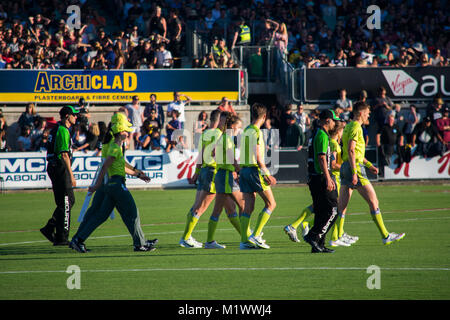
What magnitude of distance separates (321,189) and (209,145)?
1887 millimetres

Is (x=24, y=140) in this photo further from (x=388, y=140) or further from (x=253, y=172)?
(x=253, y=172)

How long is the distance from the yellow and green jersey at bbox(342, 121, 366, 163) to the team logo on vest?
51.7ft

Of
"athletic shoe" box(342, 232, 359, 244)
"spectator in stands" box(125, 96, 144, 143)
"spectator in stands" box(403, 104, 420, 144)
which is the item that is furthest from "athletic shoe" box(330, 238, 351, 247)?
"spectator in stands" box(403, 104, 420, 144)

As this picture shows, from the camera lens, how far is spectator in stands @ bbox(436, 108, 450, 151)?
25.5 meters

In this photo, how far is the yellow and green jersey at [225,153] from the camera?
11.7 m

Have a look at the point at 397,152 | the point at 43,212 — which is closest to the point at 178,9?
the point at 397,152

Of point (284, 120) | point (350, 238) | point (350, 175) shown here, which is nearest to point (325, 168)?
point (350, 175)

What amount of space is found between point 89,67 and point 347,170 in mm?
16359

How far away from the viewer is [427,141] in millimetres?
25281

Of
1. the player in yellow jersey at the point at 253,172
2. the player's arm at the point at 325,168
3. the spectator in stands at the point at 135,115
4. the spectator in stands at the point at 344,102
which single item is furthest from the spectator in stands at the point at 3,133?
the player's arm at the point at 325,168

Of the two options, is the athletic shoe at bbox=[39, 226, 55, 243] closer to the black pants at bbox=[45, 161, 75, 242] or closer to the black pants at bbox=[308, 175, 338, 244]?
the black pants at bbox=[45, 161, 75, 242]

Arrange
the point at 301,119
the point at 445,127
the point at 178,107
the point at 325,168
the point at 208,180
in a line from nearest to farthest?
the point at 325,168, the point at 208,180, the point at 178,107, the point at 445,127, the point at 301,119

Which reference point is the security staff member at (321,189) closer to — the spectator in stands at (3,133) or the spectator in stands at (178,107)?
the spectator in stands at (178,107)
